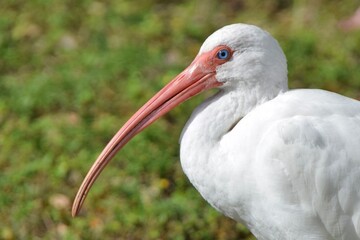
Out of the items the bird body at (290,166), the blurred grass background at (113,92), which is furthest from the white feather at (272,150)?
the blurred grass background at (113,92)

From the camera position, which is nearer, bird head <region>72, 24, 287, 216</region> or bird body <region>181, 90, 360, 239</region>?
bird body <region>181, 90, 360, 239</region>

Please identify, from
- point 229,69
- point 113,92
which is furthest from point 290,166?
point 113,92

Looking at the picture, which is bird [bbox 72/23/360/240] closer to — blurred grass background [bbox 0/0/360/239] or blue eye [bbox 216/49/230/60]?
blue eye [bbox 216/49/230/60]

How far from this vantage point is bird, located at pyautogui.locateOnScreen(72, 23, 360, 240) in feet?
13.8

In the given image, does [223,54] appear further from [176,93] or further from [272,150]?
[272,150]

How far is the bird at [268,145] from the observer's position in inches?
165

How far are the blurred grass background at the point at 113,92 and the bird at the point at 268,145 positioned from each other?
1215 millimetres

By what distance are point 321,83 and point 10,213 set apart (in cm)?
287

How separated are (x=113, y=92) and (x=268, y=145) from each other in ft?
9.46

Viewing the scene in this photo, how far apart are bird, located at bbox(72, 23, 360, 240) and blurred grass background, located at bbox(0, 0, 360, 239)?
122 centimetres

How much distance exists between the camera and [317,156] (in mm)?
4180

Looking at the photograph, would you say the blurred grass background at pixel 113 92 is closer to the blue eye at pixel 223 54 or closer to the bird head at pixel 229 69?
the bird head at pixel 229 69

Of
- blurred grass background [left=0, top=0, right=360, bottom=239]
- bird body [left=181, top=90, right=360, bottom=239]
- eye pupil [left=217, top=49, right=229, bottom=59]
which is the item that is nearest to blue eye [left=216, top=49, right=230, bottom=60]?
eye pupil [left=217, top=49, right=229, bottom=59]

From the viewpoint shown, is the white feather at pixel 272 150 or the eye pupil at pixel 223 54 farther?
the eye pupil at pixel 223 54
